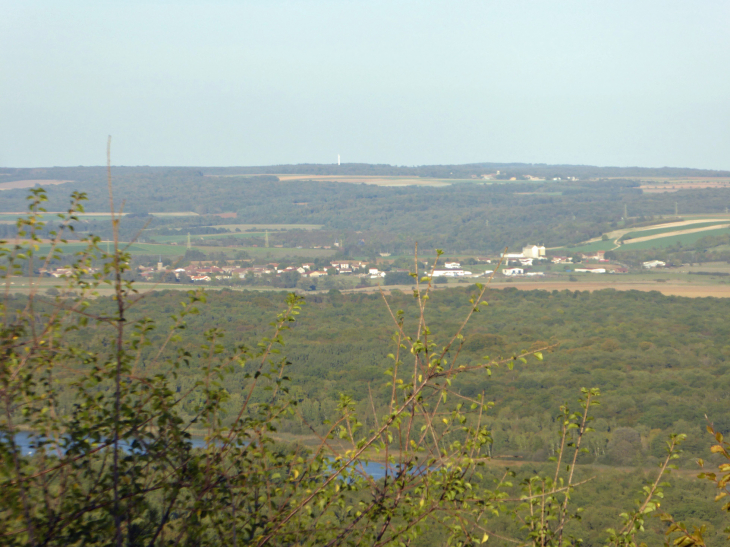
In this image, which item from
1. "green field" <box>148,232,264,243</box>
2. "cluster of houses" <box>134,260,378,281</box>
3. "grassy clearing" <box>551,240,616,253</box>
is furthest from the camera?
"grassy clearing" <box>551,240,616,253</box>

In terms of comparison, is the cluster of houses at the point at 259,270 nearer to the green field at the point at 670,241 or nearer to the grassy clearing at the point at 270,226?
the grassy clearing at the point at 270,226

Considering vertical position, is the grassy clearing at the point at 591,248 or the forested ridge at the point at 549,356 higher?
the grassy clearing at the point at 591,248

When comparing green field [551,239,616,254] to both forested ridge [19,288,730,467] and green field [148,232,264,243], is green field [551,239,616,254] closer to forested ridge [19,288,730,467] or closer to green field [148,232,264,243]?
forested ridge [19,288,730,467]

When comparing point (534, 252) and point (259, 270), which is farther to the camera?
point (534, 252)

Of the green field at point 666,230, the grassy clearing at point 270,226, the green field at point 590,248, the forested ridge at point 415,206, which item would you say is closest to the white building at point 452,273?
the forested ridge at point 415,206

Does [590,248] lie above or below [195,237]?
below

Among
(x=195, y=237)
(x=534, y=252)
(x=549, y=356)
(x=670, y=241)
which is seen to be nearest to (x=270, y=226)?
(x=195, y=237)

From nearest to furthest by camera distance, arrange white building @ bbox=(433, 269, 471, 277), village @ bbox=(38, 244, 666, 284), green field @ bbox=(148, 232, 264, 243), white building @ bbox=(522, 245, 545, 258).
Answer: village @ bbox=(38, 244, 666, 284), white building @ bbox=(433, 269, 471, 277), green field @ bbox=(148, 232, 264, 243), white building @ bbox=(522, 245, 545, 258)

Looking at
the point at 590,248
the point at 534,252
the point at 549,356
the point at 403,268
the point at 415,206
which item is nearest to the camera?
the point at 549,356

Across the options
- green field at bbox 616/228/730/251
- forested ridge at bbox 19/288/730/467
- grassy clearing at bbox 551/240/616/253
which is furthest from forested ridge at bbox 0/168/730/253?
forested ridge at bbox 19/288/730/467

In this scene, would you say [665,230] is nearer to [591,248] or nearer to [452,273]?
[591,248]

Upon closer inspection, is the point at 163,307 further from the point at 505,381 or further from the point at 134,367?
the point at 134,367
